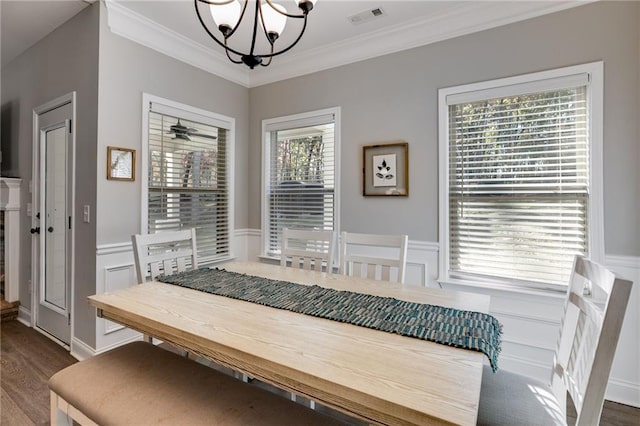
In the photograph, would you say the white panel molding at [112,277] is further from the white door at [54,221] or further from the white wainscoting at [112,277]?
the white door at [54,221]

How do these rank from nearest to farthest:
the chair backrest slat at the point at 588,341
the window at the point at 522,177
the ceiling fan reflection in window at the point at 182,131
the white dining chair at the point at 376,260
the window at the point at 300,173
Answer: the chair backrest slat at the point at 588,341, the white dining chair at the point at 376,260, the window at the point at 522,177, the ceiling fan reflection in window at the point at 182,131, the window at the point at 300,173

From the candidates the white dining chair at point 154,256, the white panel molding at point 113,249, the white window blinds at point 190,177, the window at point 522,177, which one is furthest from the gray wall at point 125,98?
the window at point 522,177

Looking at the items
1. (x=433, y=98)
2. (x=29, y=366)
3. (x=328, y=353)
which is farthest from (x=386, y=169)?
(x=29, y=366)

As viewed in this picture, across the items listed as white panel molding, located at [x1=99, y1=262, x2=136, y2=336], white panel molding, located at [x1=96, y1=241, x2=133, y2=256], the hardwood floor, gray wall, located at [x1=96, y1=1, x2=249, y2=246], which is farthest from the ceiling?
the hardwood floor

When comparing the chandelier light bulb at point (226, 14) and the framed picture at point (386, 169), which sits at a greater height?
the chandelier light bulb at point (226, 14)

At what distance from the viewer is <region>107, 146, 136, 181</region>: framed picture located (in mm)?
2461

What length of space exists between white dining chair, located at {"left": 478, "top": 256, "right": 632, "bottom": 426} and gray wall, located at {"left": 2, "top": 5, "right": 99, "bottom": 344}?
2749 millimetres

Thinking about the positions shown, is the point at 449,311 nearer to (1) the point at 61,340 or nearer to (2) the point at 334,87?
(2) the point at 334,87

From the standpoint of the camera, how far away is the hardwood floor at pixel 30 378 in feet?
6.20

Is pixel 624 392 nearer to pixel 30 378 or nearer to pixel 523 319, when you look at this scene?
pixel 523 319

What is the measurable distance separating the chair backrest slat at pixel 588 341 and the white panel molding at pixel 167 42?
339 cm

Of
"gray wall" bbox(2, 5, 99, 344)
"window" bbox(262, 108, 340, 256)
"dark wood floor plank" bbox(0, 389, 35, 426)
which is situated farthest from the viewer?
"window" bbox(262, 108, 340, 256)

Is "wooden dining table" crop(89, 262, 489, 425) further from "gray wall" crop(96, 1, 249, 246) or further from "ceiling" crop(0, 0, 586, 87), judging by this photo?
"ceiling" crop(0, 0, 586, 87)

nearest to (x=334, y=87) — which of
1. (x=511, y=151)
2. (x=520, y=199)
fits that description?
(x=511, y=151)
